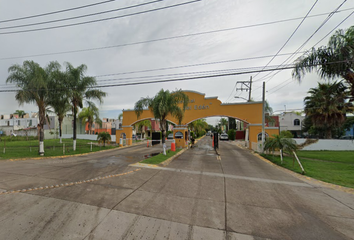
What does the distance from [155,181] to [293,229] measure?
4.75 m

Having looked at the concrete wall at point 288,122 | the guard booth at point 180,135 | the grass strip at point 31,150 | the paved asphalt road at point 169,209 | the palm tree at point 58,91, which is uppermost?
the palm tree at point 58,91

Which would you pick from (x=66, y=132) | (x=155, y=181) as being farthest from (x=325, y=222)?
(x=66, y=132)

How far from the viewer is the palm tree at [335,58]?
9969 millimetres

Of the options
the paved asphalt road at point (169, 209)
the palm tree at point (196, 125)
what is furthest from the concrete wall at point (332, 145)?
the palm tree at point (196, 125)

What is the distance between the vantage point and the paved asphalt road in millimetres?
3475

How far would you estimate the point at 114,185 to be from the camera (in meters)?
6.26

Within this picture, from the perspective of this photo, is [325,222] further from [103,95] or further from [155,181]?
[103,95]

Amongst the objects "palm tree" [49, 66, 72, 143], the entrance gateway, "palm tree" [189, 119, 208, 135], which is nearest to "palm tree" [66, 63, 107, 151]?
"palm tree" [49, 66, 72, 143]

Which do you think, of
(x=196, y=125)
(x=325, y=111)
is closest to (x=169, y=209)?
(x=325, y=111)

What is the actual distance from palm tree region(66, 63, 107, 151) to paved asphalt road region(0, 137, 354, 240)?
11042mm

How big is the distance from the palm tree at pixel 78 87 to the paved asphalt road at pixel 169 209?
1104 centimetres

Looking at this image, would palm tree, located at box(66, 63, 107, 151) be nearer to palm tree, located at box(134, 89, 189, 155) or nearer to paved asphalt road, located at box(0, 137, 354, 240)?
palm tree, located at box(134, 89, 189, 155)

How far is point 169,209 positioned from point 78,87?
17.0 m

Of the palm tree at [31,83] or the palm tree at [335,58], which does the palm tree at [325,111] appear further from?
the palm tree at [31,83]
